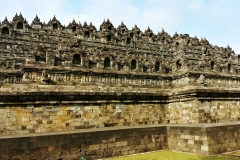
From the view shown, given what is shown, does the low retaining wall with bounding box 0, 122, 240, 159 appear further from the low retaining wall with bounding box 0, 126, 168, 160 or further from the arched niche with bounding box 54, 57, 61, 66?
the arched niche with bounding box 54, 57, 61, 66

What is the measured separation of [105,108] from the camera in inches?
551

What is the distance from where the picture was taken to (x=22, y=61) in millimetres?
26031

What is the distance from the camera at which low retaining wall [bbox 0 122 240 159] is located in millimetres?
9461

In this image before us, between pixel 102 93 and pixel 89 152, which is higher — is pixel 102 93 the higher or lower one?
the higher one

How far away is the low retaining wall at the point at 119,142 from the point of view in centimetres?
946

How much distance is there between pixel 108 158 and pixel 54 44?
25.2 metres

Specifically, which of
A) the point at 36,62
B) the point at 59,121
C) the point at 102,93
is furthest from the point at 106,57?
the point at 59,121

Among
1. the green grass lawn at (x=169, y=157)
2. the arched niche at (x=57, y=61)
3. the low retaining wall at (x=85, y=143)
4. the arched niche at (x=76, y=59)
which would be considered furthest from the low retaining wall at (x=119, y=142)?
the arched niche at (x=76, y=59)

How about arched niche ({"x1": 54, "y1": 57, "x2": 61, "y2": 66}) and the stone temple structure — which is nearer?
the stone temple structure

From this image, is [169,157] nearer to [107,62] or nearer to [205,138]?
[205,138]

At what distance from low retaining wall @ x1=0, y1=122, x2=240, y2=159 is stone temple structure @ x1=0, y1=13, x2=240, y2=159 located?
4cm

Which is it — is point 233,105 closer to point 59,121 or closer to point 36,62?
point 59,121

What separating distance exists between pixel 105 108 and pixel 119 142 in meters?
2.99

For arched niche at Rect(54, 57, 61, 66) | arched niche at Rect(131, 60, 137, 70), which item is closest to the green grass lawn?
arched niche at Rect(54, 57, 61, 66)
